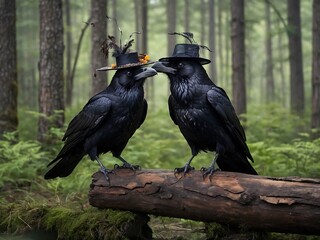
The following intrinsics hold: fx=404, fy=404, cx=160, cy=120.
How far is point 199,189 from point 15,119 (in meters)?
5.43

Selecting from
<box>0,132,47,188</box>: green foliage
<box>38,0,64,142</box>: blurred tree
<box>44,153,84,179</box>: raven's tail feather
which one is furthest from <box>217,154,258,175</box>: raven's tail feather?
<box>38,0,64,142</box>: blurred tree

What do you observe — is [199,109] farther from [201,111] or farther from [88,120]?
[88,120]

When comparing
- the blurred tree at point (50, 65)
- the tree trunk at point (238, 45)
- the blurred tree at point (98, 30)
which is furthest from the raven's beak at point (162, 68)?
the tree trunk at point (238, 45)

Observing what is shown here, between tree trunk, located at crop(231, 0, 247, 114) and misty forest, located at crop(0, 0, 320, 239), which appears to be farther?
tree trunk, located at crop(231, 0, 247, 114)

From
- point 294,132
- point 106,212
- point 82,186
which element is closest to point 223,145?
point 106,212

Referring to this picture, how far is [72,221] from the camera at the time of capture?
4785 millimetres

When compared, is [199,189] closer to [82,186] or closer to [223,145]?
[223,145]

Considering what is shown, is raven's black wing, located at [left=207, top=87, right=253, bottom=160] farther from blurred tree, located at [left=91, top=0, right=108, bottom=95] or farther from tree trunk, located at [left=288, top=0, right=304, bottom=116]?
tree trunk, located at [left=288, top=0, right=304, bottom=116]

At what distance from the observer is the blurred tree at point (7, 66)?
8078 mm

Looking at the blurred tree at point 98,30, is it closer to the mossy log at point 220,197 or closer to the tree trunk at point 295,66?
the mossy log at point 220,197

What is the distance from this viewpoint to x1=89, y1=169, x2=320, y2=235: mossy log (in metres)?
3.68

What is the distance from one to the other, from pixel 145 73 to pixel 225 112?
98 cm

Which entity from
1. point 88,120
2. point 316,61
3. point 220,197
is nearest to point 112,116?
point 88,120

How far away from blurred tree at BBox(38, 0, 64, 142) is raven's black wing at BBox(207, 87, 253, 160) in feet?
15.2
